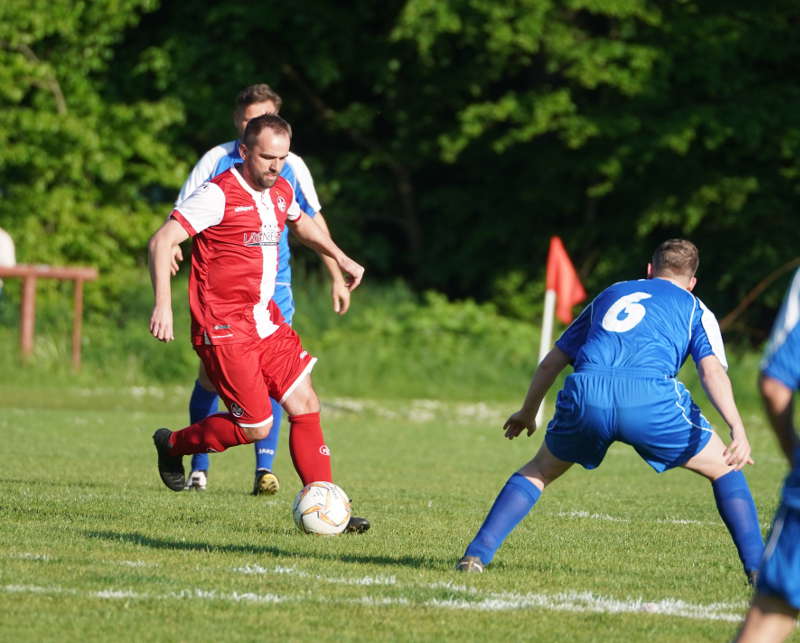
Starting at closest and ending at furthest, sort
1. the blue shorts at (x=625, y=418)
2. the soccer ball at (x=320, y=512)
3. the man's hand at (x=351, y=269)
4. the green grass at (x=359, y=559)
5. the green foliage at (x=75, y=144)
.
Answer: the green grass at (x=359, y=559) < the blue shorts at (x=625, y=418) < the soccer ball at (x=320, y=512) < the man's hand at (x=351, y=269) < the green foliage at (x=75, y=144)

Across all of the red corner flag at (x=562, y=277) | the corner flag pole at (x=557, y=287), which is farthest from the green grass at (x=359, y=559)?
the red corner flag at (x=562, y=277)

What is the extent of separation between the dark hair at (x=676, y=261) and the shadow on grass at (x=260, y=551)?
1.56 metres

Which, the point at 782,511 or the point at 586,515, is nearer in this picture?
the point at 782,511

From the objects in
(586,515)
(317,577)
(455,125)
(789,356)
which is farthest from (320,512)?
(455,125)

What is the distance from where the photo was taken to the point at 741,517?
19.4ft

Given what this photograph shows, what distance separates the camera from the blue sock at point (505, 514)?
5.83 m

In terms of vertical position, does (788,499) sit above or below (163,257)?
below

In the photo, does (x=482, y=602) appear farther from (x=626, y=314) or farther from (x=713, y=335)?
(x=713, y=335)

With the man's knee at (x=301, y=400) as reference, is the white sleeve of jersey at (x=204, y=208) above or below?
above

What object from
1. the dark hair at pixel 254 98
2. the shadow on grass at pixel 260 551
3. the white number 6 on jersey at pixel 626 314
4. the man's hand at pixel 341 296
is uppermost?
the dark hair at pixel 254 98

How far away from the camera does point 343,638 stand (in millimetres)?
4609

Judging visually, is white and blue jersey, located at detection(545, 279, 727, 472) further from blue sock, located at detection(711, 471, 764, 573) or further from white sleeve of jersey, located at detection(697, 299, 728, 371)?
blue sock, located at detection(711, 471, 764, 573)

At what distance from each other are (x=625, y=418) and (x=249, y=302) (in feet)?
7.02

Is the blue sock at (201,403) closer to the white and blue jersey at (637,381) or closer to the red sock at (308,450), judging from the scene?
the red sock at (308,450)
